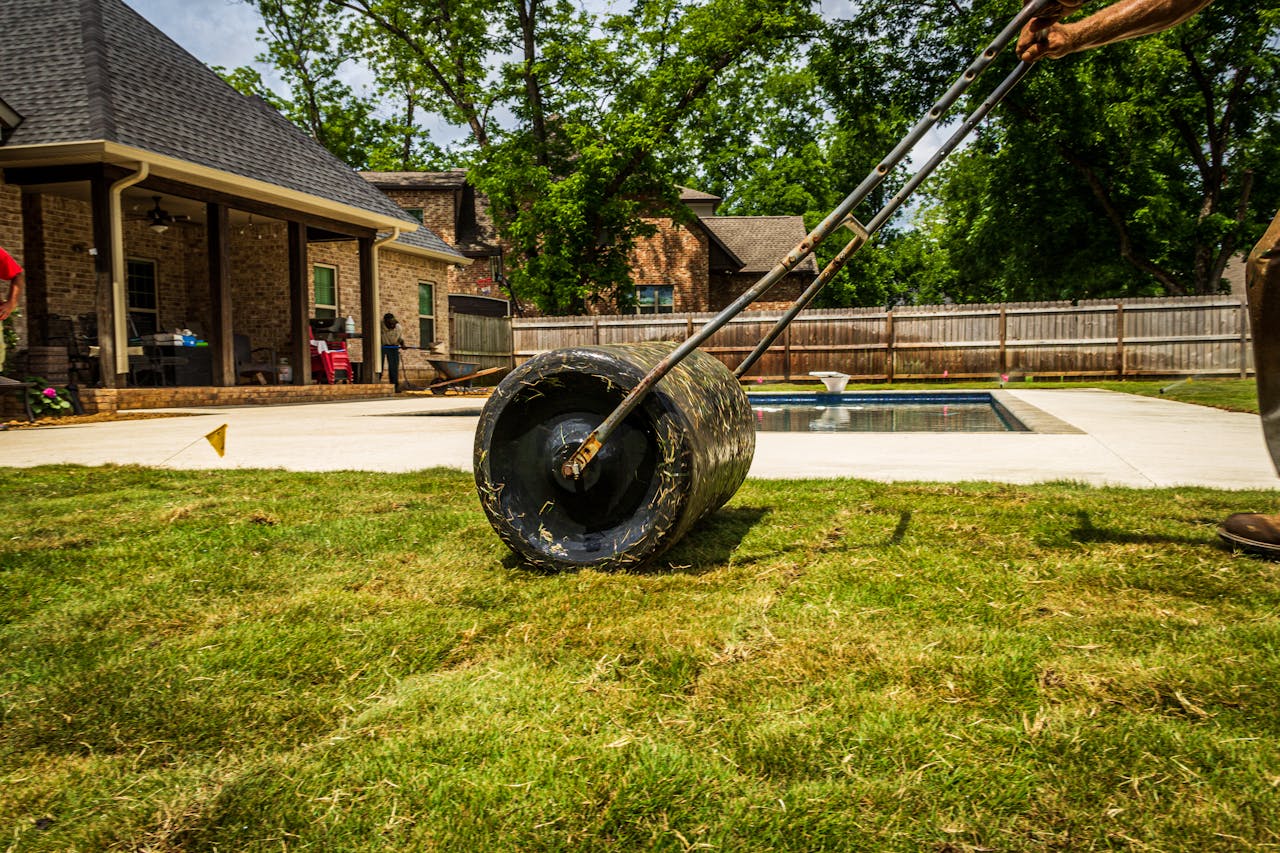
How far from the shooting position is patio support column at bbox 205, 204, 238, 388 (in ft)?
43.7

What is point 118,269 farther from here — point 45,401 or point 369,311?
point 369,311

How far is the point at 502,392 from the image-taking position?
2.86 m

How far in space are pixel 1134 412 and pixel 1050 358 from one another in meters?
11.6

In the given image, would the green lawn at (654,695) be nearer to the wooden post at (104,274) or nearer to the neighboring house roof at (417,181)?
the wooden post at (104,274)

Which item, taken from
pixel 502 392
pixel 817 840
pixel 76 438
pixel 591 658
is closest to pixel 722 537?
pixel 502 392

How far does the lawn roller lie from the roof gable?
1105 centimetres

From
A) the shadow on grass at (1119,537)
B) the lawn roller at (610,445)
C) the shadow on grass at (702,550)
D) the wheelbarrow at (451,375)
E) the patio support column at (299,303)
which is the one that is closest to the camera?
the lawn roller at (610,445)

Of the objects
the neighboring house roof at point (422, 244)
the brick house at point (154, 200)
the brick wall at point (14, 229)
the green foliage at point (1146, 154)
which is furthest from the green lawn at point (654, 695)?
the green foliage at point (1146, 154)

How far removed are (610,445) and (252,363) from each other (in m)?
16.3

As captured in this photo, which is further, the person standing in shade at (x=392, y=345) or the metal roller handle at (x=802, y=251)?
the person standing in shade at (x=392, y=345)

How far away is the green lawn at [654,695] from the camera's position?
4.29 ft

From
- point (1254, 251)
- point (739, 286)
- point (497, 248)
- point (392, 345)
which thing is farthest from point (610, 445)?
point (739, 286)

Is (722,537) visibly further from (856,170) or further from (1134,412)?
(856,170)

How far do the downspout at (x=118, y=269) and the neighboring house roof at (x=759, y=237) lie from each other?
2358 centimetres
